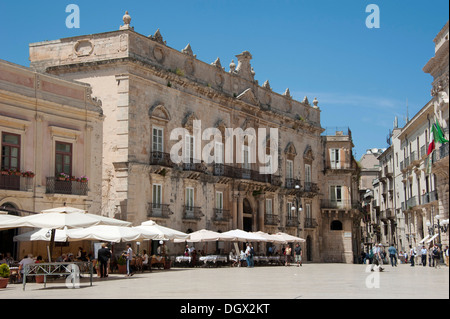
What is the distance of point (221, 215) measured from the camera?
130 ft

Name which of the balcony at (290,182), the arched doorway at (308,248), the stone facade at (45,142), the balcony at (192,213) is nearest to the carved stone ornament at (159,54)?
the stone facade at (45,142)

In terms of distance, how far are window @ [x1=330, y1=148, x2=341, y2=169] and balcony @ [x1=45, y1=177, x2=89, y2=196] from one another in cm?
3233

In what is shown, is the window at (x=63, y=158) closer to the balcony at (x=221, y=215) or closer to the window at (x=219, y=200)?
the balcony at (x=221, y=215)

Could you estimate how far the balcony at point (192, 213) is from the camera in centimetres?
3588

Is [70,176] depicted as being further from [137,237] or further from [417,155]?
[417,155]

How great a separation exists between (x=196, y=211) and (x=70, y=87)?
12.1 metres

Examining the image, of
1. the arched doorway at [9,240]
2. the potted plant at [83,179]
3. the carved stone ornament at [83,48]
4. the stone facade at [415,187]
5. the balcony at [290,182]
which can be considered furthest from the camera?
the balcony at [290,182]

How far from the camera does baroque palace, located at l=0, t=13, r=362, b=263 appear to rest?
32.4 meters

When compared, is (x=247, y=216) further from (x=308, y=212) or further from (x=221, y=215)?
(x=308, y=212)

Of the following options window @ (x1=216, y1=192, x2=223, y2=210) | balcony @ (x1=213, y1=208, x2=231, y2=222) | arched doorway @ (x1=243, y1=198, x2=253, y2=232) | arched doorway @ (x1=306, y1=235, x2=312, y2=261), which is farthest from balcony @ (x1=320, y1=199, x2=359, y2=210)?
window @ (x1=216, y1=192, x2=223, y2=210)

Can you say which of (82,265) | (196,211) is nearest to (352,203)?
(196,211)

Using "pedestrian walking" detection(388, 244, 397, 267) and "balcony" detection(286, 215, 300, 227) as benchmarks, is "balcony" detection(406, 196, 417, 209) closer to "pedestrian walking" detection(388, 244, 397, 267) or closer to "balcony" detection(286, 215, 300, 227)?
"balcony" detection(286, 215, 300, 227)

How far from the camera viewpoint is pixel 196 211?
3691cm

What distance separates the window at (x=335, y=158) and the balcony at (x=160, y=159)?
2483cm
